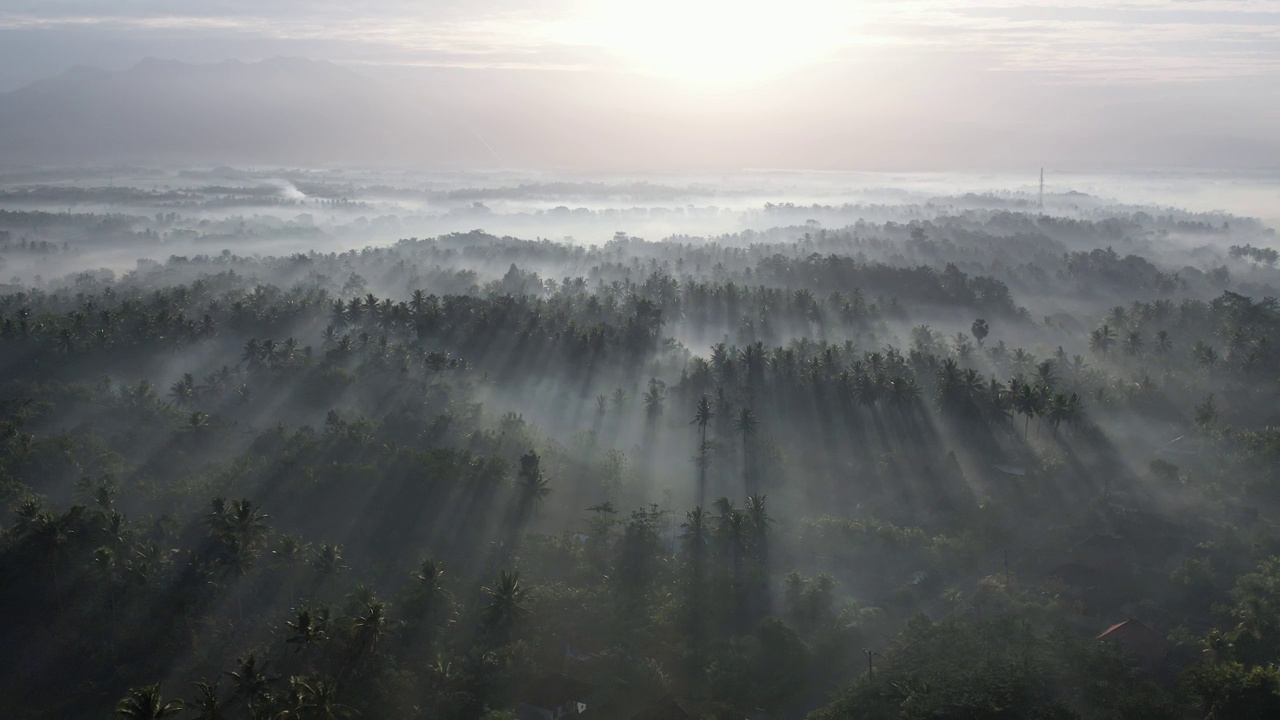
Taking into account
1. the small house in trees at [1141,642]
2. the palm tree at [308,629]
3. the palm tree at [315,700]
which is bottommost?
the small house in trees at [1141,642]

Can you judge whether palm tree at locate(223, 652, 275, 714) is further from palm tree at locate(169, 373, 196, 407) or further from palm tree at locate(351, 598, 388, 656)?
palm tree at locate(169, 373, 196, 407)

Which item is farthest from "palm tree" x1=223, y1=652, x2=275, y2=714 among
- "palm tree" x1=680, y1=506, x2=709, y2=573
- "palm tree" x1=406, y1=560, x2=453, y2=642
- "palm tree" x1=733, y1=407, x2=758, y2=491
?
"palm tree" x1=733, y1=407, x2=758, y2=491

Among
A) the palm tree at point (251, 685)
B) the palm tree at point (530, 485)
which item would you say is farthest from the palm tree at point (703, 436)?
the palm tree at point (251, 685)

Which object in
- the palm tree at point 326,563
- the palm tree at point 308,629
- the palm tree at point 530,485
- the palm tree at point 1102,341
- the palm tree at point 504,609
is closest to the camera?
the palm tree at point 308,629

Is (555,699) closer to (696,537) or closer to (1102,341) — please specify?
(696,537)

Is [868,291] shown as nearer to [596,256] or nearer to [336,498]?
[596,256]

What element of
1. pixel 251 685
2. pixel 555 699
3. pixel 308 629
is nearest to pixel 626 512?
pixel 555 699

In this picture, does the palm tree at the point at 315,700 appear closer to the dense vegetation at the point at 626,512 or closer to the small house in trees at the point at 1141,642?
the dense vegetation at the point at 626,512
